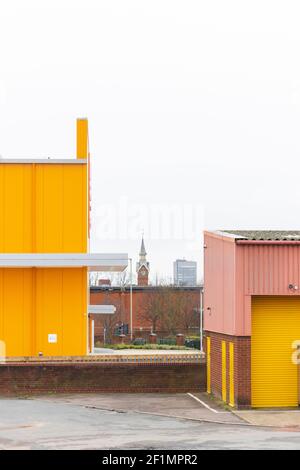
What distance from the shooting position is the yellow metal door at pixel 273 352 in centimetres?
2736

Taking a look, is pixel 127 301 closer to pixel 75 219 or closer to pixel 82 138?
pixel 82 138

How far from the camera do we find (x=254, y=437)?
67.9ft

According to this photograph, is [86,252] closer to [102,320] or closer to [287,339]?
[287,339]

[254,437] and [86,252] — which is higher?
[86,252]

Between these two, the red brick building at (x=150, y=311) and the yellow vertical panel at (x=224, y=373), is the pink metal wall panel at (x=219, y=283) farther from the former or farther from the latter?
the red brick building at (x=150, y=311)

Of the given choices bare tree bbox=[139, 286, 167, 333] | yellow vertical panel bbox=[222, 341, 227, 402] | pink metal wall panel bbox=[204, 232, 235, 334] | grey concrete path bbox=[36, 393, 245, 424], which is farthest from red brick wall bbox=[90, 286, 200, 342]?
yellow vertical panel bbox=[222, 341, 227, 402]

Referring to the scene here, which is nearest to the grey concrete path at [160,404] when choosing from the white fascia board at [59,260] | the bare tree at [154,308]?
the white fascia board at [59,260]

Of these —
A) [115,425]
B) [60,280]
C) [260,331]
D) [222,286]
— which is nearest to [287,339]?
[260,331]

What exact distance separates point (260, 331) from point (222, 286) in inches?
98.7

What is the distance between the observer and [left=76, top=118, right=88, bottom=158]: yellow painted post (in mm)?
36656

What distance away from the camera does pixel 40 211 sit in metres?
36.0

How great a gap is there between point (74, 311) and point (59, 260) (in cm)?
255

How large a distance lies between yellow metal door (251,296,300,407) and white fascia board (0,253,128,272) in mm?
8268

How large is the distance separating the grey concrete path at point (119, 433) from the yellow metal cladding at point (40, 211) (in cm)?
1046
